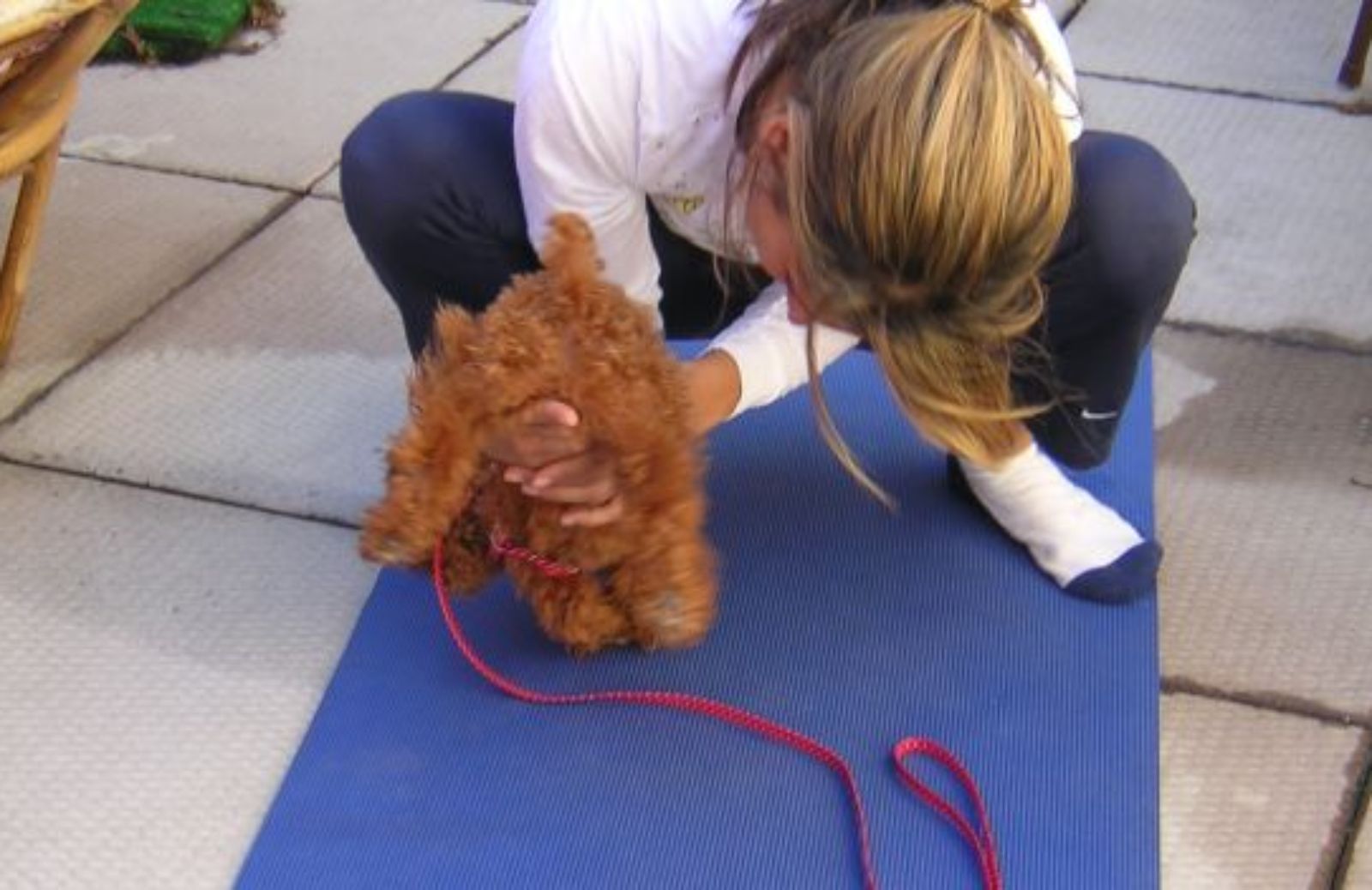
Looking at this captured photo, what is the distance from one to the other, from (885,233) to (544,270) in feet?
1.23

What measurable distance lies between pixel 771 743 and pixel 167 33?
2.37 meters

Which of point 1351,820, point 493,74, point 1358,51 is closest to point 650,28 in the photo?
point 1351,820

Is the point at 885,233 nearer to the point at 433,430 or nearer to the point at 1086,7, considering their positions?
the point at 433,430

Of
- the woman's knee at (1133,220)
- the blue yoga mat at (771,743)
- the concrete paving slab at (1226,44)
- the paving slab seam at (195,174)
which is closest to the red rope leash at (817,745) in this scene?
the blue yoga mat at (771,743)

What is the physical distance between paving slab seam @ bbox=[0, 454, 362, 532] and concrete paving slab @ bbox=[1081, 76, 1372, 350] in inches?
54.6

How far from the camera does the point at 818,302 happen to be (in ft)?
4.85

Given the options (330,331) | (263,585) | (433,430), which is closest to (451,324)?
(433,430)

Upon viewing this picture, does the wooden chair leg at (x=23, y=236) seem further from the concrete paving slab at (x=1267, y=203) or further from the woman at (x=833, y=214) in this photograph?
the concrete paving slab at (x=1267, y=203)

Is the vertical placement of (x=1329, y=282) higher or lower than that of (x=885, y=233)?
lower

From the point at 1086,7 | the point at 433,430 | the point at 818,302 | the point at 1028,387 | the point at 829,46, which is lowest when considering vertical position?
the point at 1086,7

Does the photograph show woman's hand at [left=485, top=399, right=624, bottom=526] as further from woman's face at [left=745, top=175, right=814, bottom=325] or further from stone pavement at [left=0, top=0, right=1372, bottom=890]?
stone pavement at [left=0, top=0, right=1372, bottom=890]

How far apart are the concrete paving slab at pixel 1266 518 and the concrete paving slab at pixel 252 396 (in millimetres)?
1101

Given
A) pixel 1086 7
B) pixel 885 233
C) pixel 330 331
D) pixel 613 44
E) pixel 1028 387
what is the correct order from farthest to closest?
pixel 1086 7
pixel 330 331
pixel 1028 387
pixel 613 44
pixel 885 233

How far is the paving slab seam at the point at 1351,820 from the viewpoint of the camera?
68.7 inches
